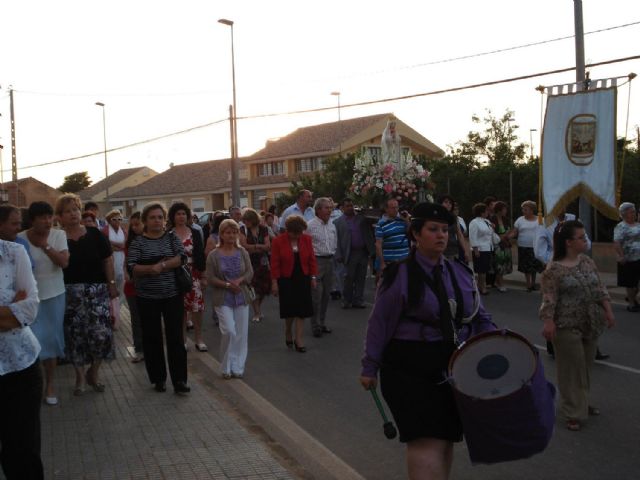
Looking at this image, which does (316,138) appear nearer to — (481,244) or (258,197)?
(258,197)

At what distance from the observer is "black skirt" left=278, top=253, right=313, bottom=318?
9.66m

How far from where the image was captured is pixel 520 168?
2252cm

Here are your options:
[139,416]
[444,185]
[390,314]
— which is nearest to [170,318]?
[139,416]

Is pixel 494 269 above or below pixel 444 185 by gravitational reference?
below

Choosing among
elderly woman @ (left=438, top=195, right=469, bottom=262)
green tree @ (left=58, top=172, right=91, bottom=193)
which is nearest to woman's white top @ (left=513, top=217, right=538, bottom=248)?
elderly woman @ (left=438, top=195, right=469, bottom=262)

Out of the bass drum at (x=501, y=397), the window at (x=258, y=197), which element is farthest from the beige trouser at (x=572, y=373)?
the window at (x=258, y=197)

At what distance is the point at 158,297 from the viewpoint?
7.41m

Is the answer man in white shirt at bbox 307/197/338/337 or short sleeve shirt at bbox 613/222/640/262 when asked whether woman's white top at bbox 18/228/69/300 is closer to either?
man in white shirt at bbox 307/197/338/337

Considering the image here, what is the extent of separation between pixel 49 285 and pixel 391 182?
8779 millimetres

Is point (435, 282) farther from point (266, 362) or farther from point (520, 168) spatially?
point (520, 168)

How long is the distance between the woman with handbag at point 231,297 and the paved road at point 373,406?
1.13 feet

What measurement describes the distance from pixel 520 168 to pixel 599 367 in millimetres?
14968

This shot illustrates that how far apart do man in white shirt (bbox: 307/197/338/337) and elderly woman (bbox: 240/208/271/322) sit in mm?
930

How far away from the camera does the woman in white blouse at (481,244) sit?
14.6 metres
